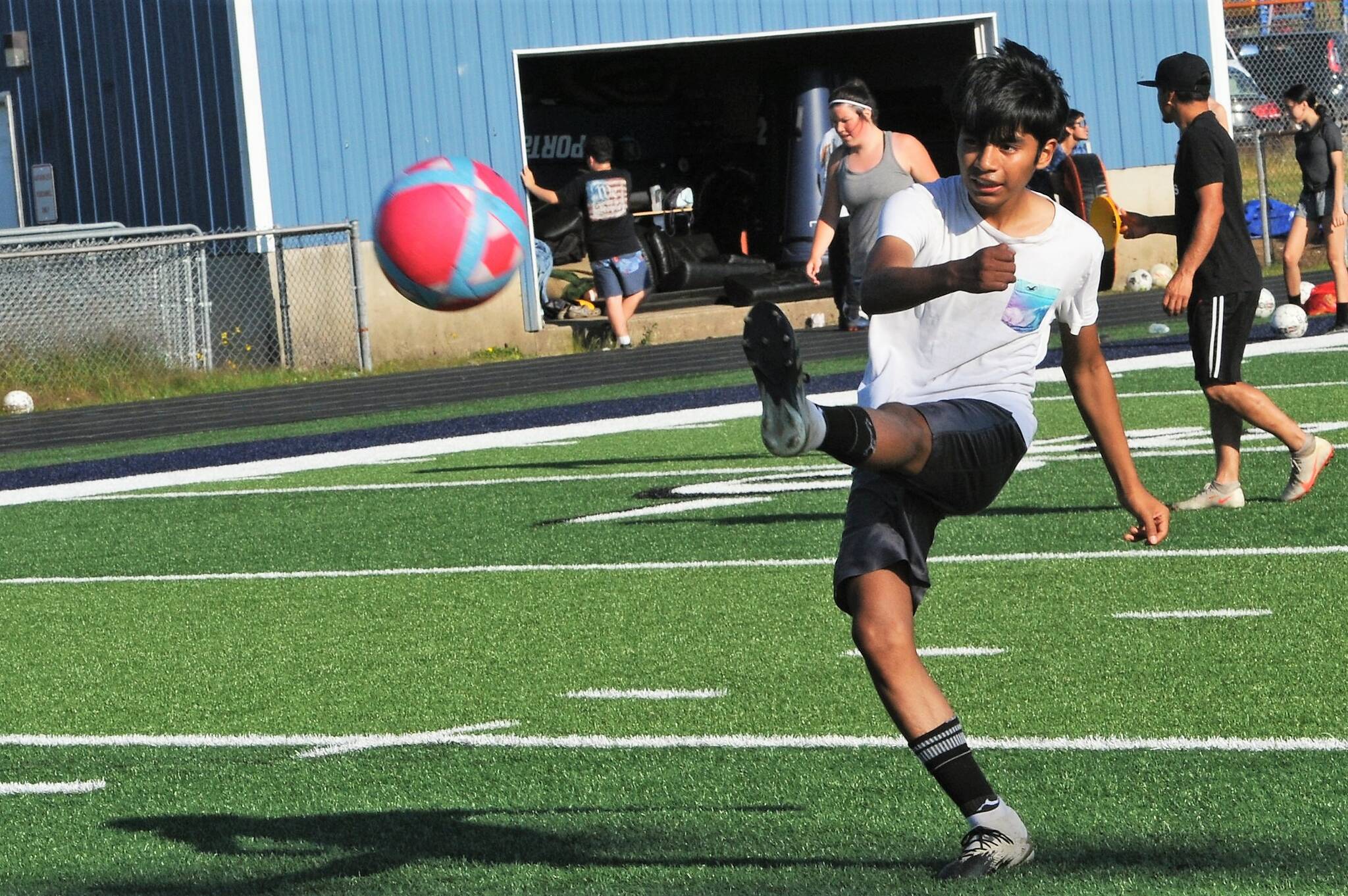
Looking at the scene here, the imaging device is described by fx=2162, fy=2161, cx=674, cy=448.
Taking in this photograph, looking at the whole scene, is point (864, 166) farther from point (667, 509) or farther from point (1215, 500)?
point (1215, 500)

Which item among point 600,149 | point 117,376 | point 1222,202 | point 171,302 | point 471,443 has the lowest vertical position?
point 471,443

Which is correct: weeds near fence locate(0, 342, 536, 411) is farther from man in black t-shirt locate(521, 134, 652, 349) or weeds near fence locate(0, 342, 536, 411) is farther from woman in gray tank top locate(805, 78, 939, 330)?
woman in gray tank top locate(805, 78, 939, 330)

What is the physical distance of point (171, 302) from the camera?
2223 centimetres

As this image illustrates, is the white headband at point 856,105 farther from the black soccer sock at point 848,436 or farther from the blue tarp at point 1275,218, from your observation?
the blue tarp at point 1275,218

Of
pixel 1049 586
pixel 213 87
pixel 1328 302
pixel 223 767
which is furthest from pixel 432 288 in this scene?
pixel 213 87

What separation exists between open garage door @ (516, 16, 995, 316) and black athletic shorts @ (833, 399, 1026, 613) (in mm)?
20479

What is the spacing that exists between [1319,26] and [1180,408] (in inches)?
842

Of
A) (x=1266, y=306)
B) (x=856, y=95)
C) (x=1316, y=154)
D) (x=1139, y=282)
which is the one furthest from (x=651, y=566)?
(x=1139, y=282)

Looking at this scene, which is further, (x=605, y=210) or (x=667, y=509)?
(x=605, y=210)

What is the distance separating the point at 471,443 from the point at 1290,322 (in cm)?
704

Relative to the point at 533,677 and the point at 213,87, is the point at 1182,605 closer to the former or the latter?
the point at 533,677

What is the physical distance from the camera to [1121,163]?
2673 cm

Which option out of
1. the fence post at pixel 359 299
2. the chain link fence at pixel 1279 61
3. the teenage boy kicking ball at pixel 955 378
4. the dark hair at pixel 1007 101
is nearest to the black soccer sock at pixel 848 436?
the teenage boy kicking ball at pixel 955 378

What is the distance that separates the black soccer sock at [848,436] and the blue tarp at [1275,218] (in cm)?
2479
